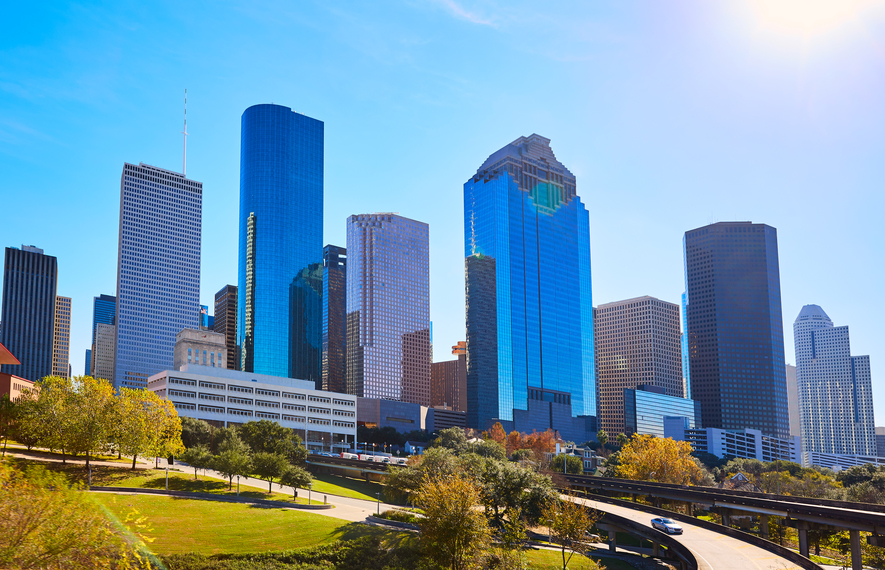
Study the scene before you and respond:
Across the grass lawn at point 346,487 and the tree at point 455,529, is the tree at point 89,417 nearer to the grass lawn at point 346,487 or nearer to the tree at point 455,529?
the grass lawn at point 346,487

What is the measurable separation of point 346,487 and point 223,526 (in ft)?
183

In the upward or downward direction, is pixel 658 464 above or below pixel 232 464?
below

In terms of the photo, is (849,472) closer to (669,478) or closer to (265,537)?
(669,478)

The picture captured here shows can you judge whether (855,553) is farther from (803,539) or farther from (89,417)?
(89,417)

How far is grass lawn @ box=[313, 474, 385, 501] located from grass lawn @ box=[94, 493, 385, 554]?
2733 cm

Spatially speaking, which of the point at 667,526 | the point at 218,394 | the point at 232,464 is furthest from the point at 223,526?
the point at 218,394

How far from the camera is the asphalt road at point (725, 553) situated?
55.7 m

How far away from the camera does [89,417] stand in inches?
3593

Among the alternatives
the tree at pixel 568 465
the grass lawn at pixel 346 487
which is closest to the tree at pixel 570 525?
the grass lawn at pixel 346 487

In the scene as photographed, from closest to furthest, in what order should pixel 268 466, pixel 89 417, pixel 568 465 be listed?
pixel 89 417, pixel 268 466, pixel 568 465

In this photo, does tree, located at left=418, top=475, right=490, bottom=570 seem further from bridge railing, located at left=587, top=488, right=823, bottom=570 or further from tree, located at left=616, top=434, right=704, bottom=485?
tree, located at left=616, top=434, right=704, bottom=485

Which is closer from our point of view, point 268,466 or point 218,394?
point 268,466

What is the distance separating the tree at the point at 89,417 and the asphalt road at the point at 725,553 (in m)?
71.5

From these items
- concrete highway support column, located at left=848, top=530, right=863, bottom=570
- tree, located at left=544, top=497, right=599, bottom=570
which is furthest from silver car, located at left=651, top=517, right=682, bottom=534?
concrete highway support column, located at left=848, top=530, right=863, bottom=570
